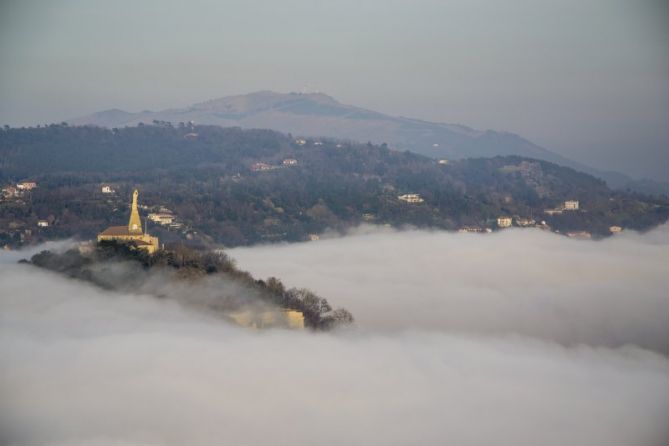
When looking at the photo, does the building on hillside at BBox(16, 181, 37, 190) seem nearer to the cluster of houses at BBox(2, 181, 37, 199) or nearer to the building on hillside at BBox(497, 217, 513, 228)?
the cluster of houses at BBox(2, 181, 37, 199)

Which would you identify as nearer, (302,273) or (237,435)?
(237,435)

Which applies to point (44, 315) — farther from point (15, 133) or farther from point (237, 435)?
point (15, 133)

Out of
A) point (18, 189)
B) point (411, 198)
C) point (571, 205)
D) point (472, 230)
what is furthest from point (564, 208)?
point (18, 189)

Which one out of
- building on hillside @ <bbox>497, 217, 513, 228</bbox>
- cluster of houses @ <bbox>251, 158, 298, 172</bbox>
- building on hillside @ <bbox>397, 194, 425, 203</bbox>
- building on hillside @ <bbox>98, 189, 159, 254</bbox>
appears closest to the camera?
building on hillside @ <bbox>98, 189, 159, 254</bbox>

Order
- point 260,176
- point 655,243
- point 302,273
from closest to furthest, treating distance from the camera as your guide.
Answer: point 302,273, point 655,243, point 260,176

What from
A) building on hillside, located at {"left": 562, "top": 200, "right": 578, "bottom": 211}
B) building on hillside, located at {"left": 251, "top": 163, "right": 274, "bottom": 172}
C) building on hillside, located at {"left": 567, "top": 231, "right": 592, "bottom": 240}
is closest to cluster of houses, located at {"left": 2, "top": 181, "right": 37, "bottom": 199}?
building on hillside, located at {"left": 567, "top": 231, "right": 592, "bottom": 240}

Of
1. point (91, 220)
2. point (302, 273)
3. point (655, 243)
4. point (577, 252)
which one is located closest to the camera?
point (302, 273)

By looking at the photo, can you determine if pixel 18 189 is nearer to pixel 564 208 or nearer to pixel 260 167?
pixel 564 208

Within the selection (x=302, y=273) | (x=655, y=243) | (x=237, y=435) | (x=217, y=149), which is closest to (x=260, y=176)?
→ (x=217, y=149)
